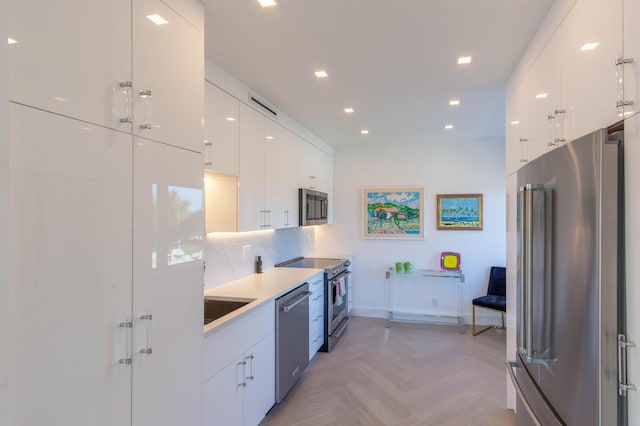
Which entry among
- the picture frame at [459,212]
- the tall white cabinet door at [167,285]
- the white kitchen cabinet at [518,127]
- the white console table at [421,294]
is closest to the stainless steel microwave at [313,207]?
the white console table at [421,294]

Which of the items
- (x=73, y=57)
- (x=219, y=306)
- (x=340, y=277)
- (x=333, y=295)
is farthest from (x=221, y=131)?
(x=340, y=277)

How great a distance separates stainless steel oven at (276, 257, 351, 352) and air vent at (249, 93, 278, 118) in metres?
1.79

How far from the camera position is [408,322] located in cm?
510

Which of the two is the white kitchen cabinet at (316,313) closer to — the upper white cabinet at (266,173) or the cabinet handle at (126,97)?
the upper white cabinet at (266,173)

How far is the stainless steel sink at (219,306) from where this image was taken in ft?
8.30

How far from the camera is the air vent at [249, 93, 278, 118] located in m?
2.96

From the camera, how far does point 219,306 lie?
2566 millimetres

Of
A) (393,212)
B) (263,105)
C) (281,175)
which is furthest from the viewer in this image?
(393,212)

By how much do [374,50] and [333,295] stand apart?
2.73 meters

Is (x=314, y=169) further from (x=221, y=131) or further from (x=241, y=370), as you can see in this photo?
(x=241, y=370)

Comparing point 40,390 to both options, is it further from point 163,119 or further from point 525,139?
point 525,139

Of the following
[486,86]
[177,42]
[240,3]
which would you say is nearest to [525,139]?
[486,86]

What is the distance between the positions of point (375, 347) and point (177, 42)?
3.69m

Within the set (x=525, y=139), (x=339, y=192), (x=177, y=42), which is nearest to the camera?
(x=177, y=42)
